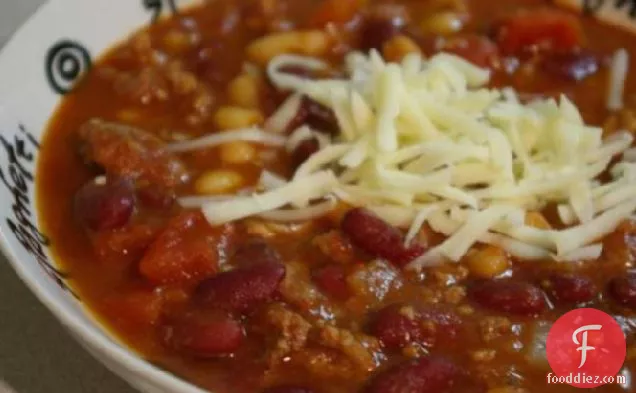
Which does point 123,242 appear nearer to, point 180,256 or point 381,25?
point 180,256

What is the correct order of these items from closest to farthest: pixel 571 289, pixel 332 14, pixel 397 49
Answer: pixel 571 289, pixel 397 49, pixel 332 14

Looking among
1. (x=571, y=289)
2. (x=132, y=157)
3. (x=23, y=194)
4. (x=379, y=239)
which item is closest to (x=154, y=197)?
(x=132, y=157)

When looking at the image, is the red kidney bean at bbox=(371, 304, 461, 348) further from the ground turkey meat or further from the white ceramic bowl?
the ground turkey meat

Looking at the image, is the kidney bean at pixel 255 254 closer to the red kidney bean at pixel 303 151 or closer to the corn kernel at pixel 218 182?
the corn kernel at pixel 218 182

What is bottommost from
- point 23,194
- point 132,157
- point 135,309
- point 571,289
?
point 571,289

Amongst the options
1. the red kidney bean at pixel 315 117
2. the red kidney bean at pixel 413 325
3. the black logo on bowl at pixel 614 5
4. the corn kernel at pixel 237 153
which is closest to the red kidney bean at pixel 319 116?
the red kidney bean at pixel 315 117

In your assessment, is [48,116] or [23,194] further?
[48,116]
